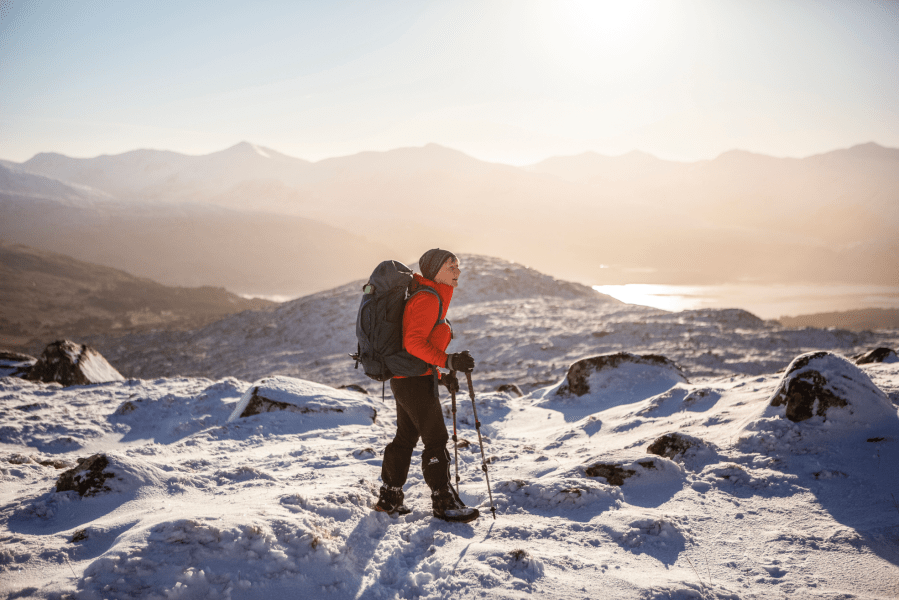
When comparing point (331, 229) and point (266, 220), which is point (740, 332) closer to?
point (331, 229)

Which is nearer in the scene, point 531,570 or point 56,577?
point 56,577

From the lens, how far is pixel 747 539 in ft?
10.7

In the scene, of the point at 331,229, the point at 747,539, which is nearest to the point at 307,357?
the point at 747,539

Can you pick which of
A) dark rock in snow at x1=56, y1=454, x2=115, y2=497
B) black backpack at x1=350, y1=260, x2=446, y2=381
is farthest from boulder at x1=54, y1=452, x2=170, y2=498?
black backpack at x1=350, y1=260, x2=446, y2=381

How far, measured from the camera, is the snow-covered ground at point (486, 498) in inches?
107

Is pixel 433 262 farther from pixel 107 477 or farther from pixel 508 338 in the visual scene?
pixel 508 338

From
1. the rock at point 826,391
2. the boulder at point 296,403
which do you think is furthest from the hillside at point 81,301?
the rock at point 826,391

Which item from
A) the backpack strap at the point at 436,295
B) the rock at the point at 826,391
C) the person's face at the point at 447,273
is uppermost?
the person's face at the point at 447,273

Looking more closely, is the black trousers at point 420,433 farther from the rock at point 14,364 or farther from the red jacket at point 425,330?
the rock at point 14,364

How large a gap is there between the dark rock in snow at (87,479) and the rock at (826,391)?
20.9 ft

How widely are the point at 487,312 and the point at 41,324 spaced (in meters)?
35.5

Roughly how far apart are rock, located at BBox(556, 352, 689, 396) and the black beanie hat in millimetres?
5187

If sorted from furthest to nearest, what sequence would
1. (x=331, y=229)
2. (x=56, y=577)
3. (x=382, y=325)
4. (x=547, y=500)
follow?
(x=331, y=229), (x=547, y=500), (x=382, y=325), (x=56, y=577)

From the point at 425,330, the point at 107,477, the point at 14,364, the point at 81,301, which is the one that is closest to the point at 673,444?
the point at 425,330
